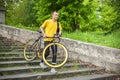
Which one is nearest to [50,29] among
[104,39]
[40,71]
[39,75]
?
[40,71]

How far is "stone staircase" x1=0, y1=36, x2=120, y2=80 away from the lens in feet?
25.4

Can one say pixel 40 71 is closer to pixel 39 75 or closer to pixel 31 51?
pixel 39 75

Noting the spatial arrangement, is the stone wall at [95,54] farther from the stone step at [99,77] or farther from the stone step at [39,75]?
the stone step at [39,75]

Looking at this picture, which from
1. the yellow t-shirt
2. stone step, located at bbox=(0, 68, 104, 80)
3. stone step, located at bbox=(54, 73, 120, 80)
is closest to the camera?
stone step, located at bbox=(0, 68, 104, 80)

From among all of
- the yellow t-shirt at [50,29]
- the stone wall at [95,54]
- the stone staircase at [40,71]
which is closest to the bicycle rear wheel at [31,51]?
the stone staircase at [40,71]

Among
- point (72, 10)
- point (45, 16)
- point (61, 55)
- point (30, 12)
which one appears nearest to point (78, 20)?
point (72, 10)

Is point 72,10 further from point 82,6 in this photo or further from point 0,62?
point 0,62

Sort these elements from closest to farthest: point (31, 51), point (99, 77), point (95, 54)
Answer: point (99, 77) → point (31, 51) → point (95, 54)

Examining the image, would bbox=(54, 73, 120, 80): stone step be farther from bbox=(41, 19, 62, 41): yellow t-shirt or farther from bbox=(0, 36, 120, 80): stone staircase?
bbox=(41, 19, 62, 41): yellow t-shirt

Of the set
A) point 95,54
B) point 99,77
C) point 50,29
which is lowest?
point 99,77

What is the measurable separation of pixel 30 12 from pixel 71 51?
41433mm

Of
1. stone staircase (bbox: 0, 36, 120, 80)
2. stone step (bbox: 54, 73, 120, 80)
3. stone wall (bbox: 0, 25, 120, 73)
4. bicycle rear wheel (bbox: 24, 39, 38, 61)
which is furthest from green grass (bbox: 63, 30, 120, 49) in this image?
bicycle rear wheel (bbox: 24, 39, 38, 61)

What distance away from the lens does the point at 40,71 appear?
8.46 metres

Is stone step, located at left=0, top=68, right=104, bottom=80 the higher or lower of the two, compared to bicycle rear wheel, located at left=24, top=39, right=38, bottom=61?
lower
